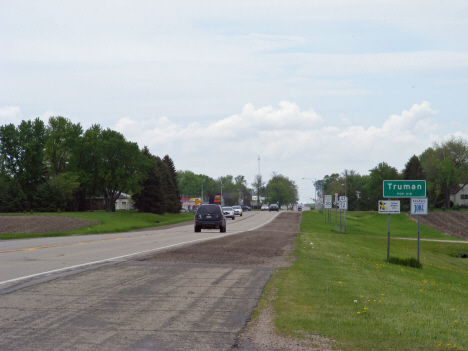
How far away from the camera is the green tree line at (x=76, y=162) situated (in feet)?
280

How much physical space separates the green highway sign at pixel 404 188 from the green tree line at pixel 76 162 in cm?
6733

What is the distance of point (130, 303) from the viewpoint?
27.9 ft

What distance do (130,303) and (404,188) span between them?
45.6 feet

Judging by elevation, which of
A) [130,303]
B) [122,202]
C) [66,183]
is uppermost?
[66,183]

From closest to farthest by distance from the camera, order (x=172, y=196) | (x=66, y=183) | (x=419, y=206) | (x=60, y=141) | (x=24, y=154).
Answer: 1. (x=419, y=206)
2. (x=66, y=183)
3. (x=24, y=154)
4. (x=60, y=141)
5. (x=172, y=196)

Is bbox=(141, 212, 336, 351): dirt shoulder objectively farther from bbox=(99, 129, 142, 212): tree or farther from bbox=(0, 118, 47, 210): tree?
bbox=(0, 118, 47, 210): tree

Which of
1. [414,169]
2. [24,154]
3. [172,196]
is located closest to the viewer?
[24,154]

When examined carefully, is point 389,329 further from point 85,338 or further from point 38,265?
point 38,265


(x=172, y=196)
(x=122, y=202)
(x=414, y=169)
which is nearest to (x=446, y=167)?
(x=414, y=169)

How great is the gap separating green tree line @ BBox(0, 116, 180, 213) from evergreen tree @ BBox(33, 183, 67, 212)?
117 centimetres

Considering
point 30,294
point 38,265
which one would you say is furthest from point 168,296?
point 38,265

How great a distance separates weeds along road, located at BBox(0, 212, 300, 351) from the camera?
626 cm

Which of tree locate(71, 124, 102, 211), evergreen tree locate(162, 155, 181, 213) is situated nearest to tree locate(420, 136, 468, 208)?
evergreen tree locate(162, 155, 181, 213)

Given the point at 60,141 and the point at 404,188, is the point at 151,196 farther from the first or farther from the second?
the point at 404,188
